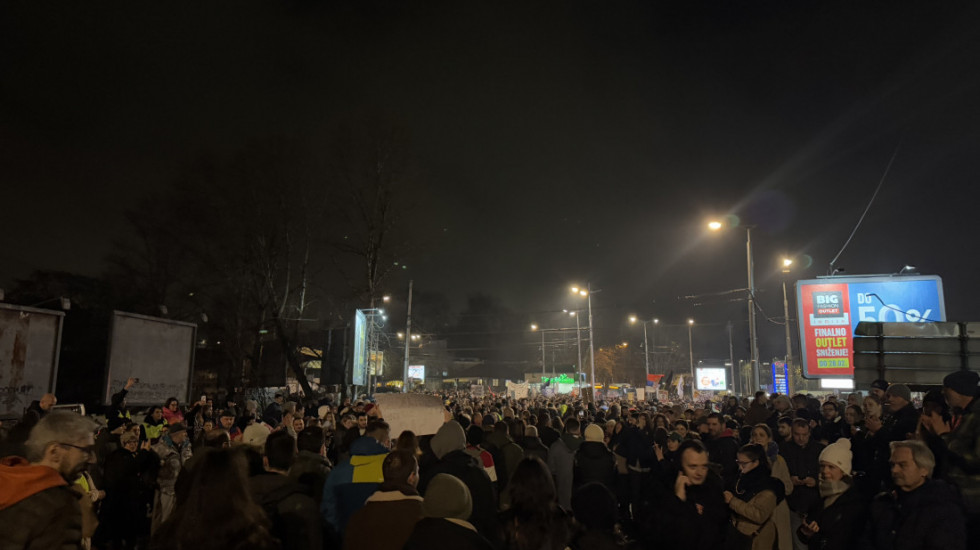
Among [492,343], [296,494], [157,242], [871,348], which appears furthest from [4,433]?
[492,343]

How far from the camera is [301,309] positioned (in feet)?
91.5

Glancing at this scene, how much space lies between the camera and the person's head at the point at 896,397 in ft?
23.5

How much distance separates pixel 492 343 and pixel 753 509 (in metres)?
91.3

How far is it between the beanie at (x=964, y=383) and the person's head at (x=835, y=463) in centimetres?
139

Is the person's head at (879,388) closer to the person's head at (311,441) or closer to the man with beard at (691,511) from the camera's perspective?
the man with beard at (691,511)

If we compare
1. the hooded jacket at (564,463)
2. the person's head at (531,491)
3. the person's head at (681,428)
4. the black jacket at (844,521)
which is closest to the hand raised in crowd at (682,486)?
the person's head at (531,491)

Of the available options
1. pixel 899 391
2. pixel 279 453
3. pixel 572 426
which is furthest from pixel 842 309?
pixel 279 453

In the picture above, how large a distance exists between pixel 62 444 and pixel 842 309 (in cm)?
1863

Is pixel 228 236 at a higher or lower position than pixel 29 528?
higher

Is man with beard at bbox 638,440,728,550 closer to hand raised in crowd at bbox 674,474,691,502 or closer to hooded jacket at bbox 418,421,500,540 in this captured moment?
hand raised in crowd at bbox 674,474,691,502

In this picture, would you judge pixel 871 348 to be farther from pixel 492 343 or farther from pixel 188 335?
pixel 492 343

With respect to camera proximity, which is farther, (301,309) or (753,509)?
(301,309)

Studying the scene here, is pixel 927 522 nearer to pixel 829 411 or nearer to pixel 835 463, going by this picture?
pixel 835 463

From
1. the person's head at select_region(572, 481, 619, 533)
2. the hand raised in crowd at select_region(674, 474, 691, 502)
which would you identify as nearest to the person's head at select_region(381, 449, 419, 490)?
the person's head at select_region(572, 481, 619, 533)
